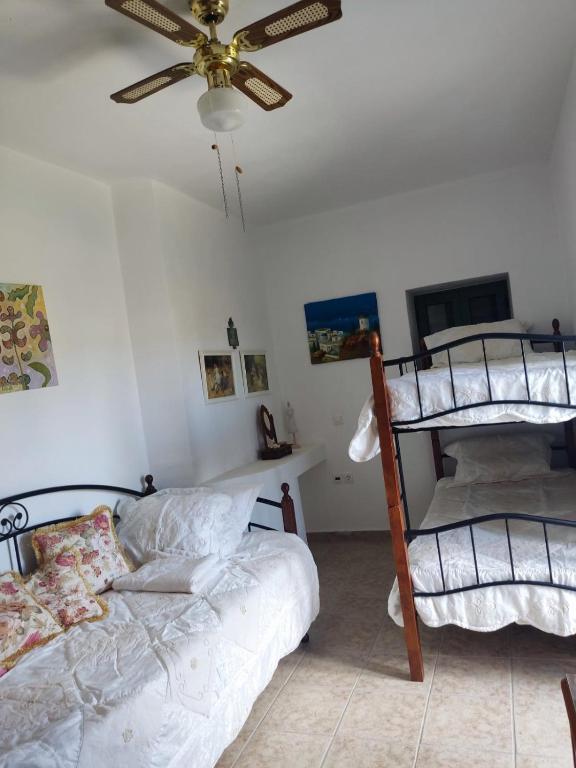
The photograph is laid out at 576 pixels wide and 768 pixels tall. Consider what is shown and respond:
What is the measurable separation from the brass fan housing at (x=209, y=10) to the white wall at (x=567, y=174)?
1.68m

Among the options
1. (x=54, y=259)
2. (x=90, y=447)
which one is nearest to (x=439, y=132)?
(x=54, y=259)

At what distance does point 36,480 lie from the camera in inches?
103

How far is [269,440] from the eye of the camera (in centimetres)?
423

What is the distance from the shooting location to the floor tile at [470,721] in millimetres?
1980

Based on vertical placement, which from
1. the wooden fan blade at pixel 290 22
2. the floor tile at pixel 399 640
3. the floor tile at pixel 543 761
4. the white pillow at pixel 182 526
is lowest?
the floor tile at pixel 399 640

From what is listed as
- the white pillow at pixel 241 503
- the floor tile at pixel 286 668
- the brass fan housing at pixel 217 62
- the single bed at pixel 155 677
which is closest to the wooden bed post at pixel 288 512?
the white pillow at pixel 241 503

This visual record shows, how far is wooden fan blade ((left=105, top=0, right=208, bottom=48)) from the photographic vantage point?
1540mm

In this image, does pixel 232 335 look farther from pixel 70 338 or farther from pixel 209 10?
pixel 209 10

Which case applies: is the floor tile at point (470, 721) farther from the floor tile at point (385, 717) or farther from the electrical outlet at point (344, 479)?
the electrical outlet at point (344, 479)

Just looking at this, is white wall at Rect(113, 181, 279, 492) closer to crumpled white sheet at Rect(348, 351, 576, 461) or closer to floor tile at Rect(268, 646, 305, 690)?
floor tile at Rect(268, 646, 305, 690)

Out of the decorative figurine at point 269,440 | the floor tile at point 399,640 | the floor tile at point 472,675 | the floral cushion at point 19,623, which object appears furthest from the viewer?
the decorative figurine at point 269,440

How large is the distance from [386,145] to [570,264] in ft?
4.58

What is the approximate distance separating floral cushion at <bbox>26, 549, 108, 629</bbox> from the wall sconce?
2008mm

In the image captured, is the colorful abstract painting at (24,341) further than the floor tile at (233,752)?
Yes
